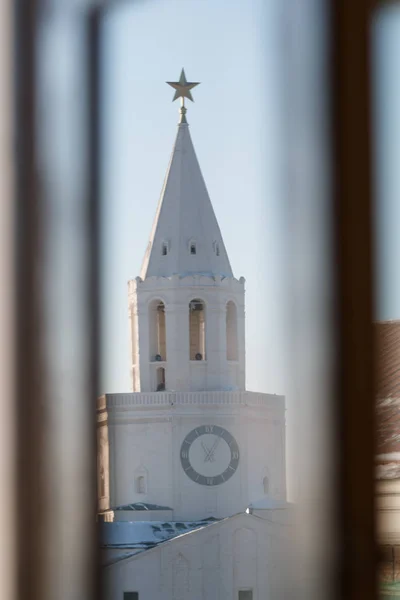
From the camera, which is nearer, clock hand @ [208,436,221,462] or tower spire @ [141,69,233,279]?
tower spire @ [141,69,233,279]

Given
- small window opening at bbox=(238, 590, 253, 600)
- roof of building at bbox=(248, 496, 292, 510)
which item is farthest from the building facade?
small window opening at bbox=(238, 590, 253, 600)

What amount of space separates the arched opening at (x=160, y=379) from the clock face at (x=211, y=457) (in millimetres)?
883

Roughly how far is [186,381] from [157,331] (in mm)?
1080

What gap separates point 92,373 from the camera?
3.04m

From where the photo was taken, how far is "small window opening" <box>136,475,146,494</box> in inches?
1190

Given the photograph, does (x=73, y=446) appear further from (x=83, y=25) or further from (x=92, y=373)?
(x=83, y=25)

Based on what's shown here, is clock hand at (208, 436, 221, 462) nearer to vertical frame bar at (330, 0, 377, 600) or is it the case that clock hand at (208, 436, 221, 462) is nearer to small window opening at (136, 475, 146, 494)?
small window opening at (136, 475, 146, 494)

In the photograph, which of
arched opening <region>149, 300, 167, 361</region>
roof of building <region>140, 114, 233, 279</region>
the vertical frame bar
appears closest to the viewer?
the vertical frame bar

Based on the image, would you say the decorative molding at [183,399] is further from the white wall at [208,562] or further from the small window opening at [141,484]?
the white wall at [208,562]

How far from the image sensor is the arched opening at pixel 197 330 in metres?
29.9

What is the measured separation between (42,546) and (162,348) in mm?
26444

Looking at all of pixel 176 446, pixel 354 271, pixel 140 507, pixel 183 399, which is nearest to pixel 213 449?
pixel 176 446

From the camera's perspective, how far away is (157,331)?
2945cm

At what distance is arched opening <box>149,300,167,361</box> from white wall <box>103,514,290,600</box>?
292cm
